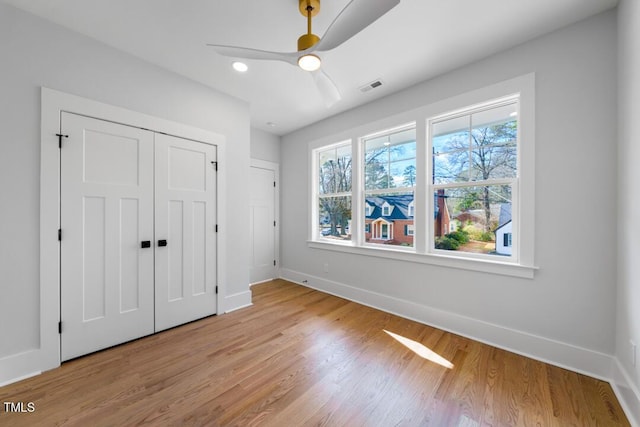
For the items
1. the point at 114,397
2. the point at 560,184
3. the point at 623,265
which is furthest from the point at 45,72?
the point at 623,265

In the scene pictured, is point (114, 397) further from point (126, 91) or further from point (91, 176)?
point (126, 91)

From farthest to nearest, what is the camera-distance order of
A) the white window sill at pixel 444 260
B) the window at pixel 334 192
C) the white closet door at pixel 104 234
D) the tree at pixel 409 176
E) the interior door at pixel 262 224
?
the interior door at pixel 262 224 < the window at pixel 334 192 < the tree at pixel 409 176 < the white window sill at pixel 444 260 < the white closet door at pixel 104 234

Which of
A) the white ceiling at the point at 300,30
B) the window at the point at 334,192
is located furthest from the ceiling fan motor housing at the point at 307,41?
the window at the point at 334,192

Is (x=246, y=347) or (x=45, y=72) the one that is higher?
(x=45, y=72)

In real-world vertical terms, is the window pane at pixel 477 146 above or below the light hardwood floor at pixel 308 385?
above

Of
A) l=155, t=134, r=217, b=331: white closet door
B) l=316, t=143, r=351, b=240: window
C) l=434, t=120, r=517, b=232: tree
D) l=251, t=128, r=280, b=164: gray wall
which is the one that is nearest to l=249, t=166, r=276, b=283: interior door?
l=251, t=128, r=280, b=164: gray wall

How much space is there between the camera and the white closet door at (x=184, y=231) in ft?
8.06

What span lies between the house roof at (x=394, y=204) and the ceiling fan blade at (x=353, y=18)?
1.98 meters

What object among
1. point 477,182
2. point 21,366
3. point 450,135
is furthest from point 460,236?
point 21,366

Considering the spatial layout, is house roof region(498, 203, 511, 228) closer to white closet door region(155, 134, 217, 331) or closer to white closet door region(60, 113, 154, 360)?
white closet door region(155, 134, 217, 331)

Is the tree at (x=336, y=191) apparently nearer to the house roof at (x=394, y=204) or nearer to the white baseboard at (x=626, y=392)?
the house roof at (x=394, y=204)

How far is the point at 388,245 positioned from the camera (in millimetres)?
3119

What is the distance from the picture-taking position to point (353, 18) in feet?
4.15

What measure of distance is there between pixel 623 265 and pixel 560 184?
684 millimetres
